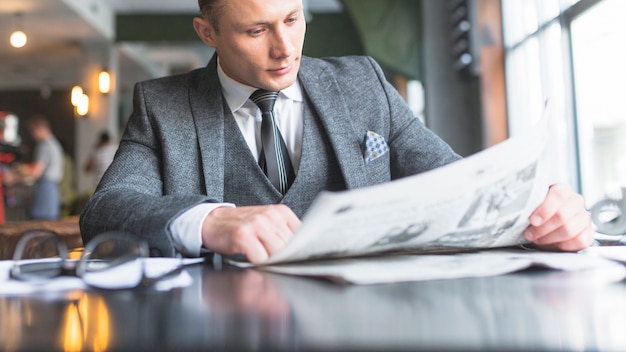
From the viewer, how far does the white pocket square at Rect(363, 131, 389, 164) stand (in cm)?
135

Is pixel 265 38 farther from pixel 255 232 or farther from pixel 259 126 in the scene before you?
pixel 255 232

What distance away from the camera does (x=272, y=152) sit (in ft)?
4.47

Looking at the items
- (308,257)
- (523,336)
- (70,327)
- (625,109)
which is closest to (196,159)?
(308,257)

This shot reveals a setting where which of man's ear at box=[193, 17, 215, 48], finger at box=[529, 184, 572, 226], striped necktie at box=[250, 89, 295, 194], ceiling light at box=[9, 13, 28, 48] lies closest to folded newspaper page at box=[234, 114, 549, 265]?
finger at box=[529, 184, 572, 226]

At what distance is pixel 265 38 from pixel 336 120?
0.24m

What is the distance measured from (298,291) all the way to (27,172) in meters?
8.80

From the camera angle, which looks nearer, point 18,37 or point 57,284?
point 57,284

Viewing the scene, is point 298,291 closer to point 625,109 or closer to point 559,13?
point 625,109

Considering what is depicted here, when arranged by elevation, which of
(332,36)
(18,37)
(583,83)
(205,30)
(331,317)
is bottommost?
(331,317)

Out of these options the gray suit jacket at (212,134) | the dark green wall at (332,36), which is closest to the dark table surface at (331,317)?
the gray suit jacket at (212,134)

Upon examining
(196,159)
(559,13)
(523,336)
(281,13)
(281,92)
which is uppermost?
(559,13)

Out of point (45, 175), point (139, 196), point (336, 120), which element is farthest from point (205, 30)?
point (45, 175)

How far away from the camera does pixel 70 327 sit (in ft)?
1.40

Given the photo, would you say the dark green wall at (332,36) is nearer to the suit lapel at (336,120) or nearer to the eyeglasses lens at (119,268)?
A: the suit lapel at (336,120)
